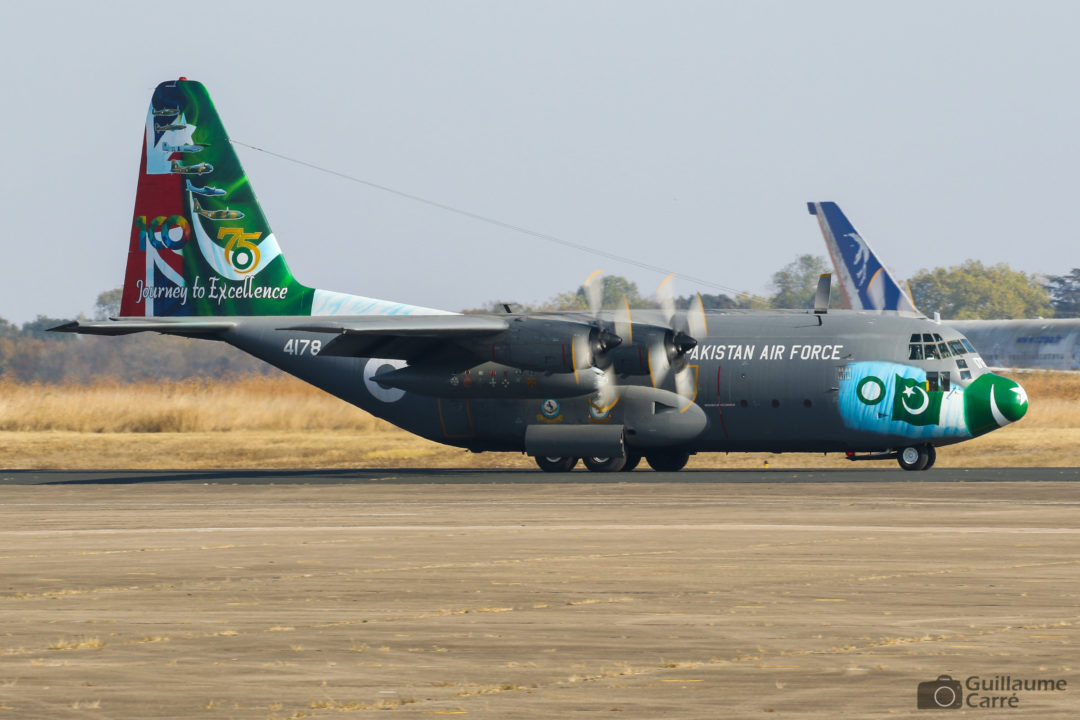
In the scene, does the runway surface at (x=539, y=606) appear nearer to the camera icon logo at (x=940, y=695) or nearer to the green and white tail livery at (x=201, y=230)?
the camera icon logo at (x=940, y=695)

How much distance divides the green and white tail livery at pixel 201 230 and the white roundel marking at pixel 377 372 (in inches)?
121

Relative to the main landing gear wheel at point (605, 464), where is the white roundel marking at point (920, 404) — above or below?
above

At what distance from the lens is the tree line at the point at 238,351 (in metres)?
50.1

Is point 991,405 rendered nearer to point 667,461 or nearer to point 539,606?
point 667,461

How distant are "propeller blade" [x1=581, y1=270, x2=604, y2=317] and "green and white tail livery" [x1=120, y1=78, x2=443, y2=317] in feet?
→ 25.4

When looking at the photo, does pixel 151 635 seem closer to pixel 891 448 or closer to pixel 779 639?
pixel 779 639

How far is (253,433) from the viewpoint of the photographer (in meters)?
53.2

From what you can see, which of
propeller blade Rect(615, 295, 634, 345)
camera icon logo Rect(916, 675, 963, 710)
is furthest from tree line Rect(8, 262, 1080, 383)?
camera icon logo Rect(916, 675, 963, 710)

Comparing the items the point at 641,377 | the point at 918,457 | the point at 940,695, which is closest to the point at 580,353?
the point at 641,377

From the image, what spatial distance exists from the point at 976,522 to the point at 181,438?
34644 millimetres

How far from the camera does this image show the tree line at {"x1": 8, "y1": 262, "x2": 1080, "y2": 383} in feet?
164

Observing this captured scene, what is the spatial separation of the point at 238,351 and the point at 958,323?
37.0 metres

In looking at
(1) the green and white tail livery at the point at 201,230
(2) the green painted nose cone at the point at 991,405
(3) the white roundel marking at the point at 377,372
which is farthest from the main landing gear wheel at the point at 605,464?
(1) the green and white tail livery at the point at 201,230

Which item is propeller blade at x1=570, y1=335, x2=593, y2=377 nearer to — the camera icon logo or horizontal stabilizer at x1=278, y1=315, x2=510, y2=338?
horizontal stabilizer at x1=278, y1=315, x2=510, y2=338
